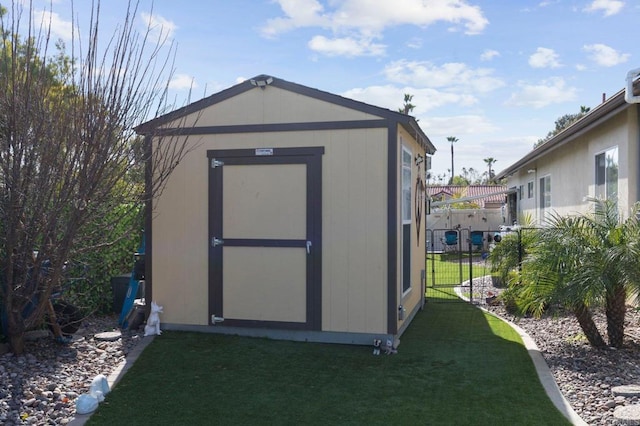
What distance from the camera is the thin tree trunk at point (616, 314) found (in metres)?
5.95

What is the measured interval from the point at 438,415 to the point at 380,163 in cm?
287

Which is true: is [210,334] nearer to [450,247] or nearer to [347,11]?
[347,11]

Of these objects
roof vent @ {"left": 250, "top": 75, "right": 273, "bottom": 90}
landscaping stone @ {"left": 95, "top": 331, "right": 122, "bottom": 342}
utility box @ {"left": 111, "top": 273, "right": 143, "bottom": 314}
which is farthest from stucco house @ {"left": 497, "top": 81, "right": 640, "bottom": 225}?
utility box @ {"left": 111, "top": 273, "right": 143, "bottom": 314}

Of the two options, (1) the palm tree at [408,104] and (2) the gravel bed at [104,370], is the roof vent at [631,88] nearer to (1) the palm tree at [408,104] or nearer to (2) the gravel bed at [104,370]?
(2) the gravel bed at [104,370]

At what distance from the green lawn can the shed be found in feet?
1.18

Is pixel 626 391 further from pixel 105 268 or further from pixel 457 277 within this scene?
pixel 457 277

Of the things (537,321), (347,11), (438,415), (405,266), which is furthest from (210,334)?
(347,11)

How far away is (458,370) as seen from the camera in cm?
561

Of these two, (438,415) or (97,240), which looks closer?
(438,415)

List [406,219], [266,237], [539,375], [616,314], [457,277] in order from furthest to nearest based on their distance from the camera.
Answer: [457,277]
[406,219]
[266,237]
[616,314]
[539,375]

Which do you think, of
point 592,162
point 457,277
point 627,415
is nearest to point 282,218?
point 627,415

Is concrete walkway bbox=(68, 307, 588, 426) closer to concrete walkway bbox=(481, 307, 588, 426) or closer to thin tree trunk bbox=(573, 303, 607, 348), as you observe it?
concrete walkway bbox=(481, 307, 588, 426)

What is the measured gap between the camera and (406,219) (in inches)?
299

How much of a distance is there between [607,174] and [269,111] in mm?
5669
